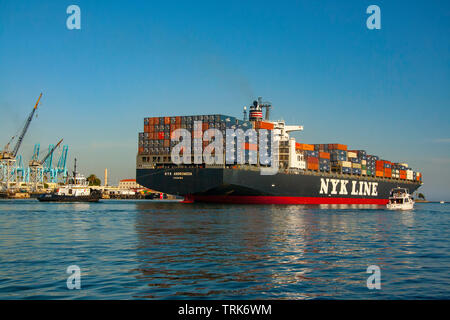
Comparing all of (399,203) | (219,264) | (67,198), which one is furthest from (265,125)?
(219,264)

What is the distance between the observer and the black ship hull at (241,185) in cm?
6938

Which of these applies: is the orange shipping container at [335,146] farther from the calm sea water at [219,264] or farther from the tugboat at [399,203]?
the calm sea water at [219,264]

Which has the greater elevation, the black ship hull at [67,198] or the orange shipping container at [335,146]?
the orange shipping container at [335,146]

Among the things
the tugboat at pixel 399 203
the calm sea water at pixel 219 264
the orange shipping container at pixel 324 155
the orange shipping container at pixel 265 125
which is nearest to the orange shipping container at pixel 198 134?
the orange shipping container at pixel 265 125

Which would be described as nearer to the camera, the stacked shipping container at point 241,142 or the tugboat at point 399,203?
the tugboat at point 399,203

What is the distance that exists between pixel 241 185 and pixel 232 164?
3621 millimetres

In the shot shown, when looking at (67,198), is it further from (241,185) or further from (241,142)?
(241,142)

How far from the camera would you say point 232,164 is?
70.9m

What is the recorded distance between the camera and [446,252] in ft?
73.7
